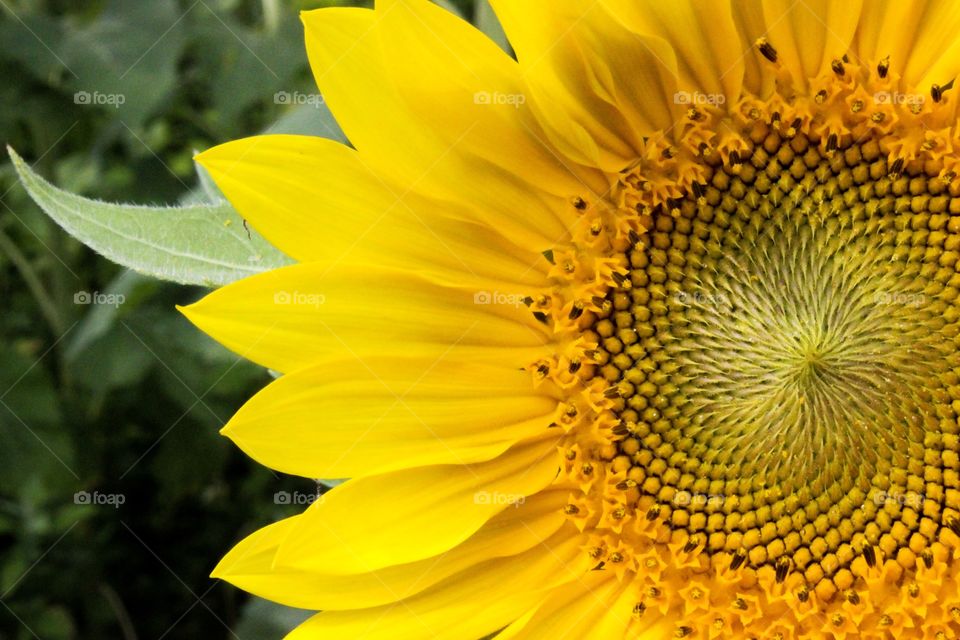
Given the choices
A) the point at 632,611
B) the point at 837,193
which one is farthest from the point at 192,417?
the point at 837,193

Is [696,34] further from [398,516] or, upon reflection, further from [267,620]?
[267,620]

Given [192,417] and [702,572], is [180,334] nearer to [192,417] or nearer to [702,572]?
[192,417]

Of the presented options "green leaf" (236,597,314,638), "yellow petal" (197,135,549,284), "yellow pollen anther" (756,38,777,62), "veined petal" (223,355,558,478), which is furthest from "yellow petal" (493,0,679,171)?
"green leaf" (236,597,314,638)

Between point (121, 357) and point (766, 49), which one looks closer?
point (766, 49)

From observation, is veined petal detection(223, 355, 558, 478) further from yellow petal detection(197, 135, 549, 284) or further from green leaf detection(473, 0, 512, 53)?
green leaf detection(473, 0, 512, 53)

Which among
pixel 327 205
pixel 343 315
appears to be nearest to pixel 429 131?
pixel 327 205

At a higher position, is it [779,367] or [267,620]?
[779,367]
